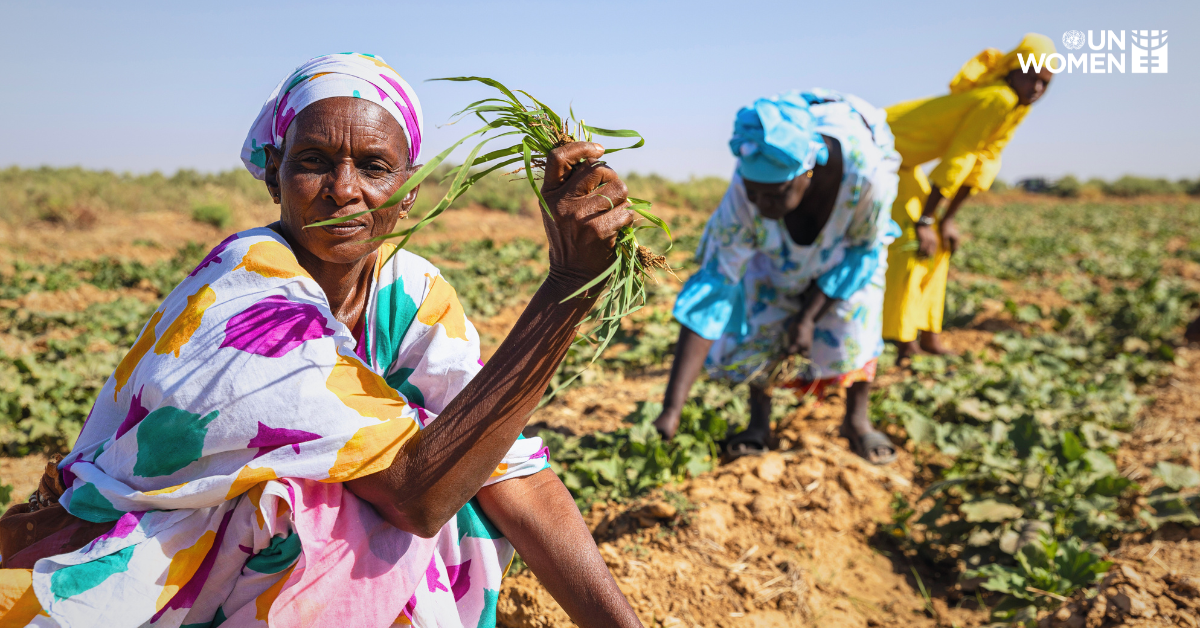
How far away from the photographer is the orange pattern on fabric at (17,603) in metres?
1.25

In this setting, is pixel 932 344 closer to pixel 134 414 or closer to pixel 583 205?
pixel 583 205

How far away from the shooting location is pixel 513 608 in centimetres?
222

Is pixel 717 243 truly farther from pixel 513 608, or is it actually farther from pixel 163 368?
pixel 163 368

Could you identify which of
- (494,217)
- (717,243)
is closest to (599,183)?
(717,243)

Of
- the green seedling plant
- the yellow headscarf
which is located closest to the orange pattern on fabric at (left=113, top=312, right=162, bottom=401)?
the green seedling plant

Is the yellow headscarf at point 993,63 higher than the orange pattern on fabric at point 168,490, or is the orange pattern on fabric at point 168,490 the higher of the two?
the yellow headscarf at point 993,63

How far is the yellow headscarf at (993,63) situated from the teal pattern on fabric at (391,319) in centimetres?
480

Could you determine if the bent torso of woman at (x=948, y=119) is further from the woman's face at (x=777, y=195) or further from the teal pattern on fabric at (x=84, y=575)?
the teal pattern on fabric at (x=84, y=575)

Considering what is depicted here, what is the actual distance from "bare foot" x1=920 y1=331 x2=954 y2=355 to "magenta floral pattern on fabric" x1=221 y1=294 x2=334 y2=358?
541cm

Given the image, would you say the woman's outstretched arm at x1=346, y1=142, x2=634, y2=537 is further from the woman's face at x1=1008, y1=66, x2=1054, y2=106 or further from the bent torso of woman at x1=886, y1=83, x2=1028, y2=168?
the woman's face at x1=1008, y1=66, x2=1054, y2=106

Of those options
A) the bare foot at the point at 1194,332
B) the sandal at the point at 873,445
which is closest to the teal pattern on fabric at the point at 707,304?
the sandal at the point at 873,445

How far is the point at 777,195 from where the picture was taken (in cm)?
304

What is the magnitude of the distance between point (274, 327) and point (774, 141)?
7.04 ft

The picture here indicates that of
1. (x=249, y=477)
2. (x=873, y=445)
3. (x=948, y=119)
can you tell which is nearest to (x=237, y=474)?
(x=249, y=477)
